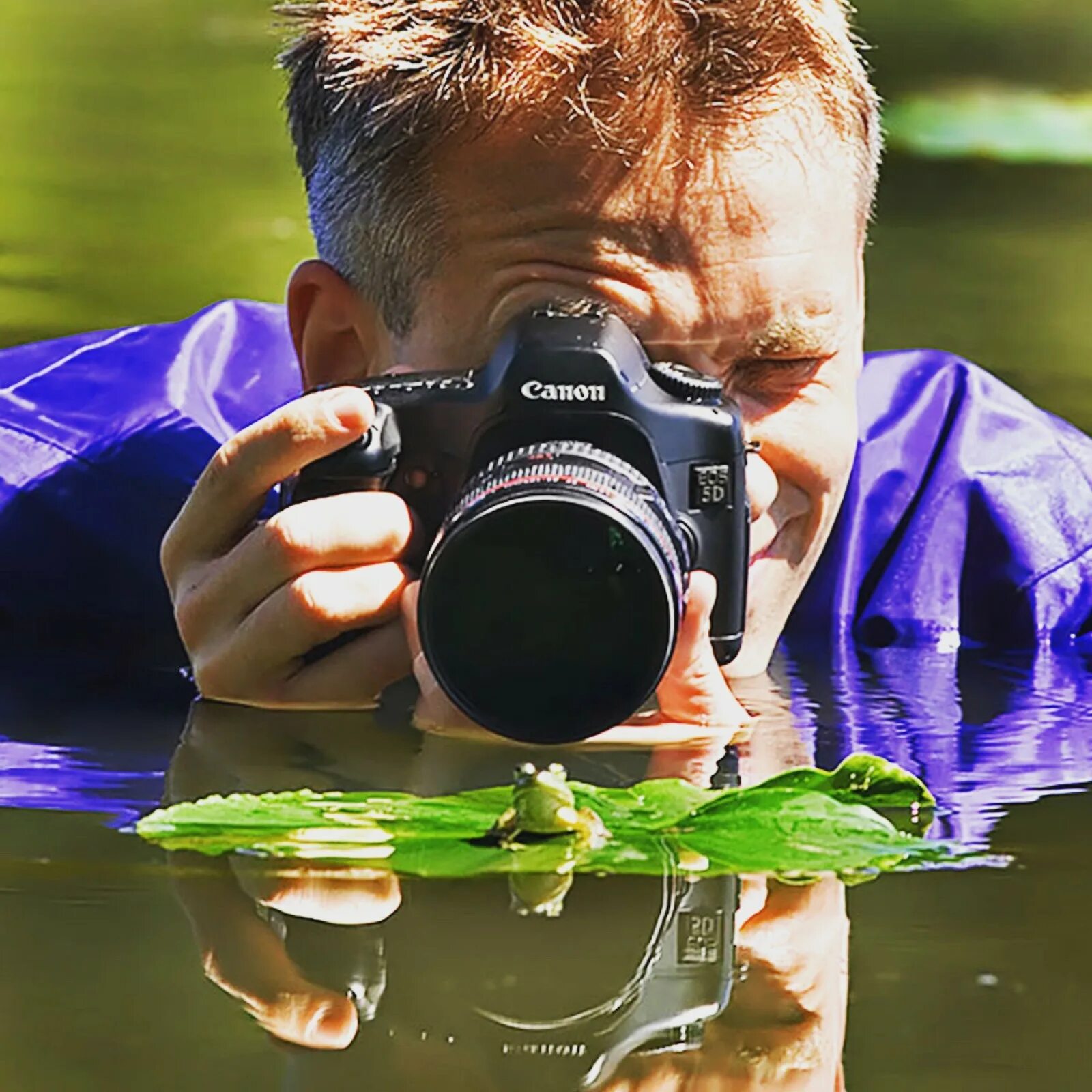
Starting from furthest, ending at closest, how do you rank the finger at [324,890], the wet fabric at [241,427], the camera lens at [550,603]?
the wet fabric at [241,427] → the camera lens at [550,603] → the finger at [324,890]

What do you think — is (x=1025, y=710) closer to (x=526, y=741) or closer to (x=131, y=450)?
(x=526, y=741)

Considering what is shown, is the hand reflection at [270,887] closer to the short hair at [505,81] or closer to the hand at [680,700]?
the hand at [680,700]

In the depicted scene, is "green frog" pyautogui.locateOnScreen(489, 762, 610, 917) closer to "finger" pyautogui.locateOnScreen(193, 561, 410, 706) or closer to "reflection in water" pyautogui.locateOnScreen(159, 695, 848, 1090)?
"reflection in water" pyautogui.locateOnScreen(159, 695, 848, 1090)

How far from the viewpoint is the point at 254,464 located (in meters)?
1.12

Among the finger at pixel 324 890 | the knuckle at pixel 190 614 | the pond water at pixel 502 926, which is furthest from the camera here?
the knuckle at pixel 190 614

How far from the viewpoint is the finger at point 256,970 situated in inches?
24.3

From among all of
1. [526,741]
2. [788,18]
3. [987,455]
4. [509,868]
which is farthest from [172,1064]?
[987,455]

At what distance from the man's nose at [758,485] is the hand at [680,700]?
0.43 ft

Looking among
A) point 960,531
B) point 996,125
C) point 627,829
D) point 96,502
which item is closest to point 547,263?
point 627,829

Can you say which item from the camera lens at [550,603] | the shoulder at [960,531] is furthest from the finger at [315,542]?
the shoulder at [960,531]

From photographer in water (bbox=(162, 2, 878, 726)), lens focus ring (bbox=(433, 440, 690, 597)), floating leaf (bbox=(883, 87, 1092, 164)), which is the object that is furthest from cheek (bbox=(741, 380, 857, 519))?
floating leaf (bbox=(883, 87, 1092, 164))

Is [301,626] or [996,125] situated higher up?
[301,626]

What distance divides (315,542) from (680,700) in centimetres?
20

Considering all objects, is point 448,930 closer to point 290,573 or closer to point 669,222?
point 290,573
